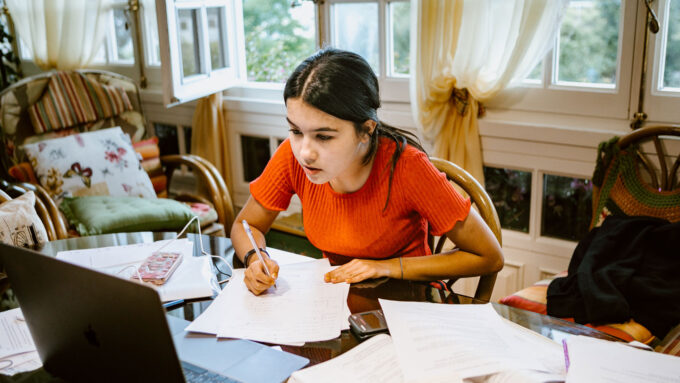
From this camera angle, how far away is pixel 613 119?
219cm

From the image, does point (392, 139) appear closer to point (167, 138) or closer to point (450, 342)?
point (450, 342)

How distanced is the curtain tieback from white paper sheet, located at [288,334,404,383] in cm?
153

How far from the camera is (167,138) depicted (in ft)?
11.9

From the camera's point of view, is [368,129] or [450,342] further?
[368,129]

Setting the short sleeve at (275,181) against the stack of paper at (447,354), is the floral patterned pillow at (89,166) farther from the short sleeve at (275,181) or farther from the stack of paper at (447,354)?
the stack of paper at (447,354)

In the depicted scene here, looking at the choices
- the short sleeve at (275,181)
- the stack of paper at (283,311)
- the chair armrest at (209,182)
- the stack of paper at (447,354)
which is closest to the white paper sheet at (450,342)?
the stack of paper at (447,354)

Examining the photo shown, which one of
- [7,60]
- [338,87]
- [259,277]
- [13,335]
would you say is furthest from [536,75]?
[7,60]

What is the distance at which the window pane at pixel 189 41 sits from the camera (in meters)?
2.68

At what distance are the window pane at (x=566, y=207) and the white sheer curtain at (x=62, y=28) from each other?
2.61 meters

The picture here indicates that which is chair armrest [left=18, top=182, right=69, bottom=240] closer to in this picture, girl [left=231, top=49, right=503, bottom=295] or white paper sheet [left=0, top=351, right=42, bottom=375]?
girl [left=231, top=49, right=503, bottom=295]

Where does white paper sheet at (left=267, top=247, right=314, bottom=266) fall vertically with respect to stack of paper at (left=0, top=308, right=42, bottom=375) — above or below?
above

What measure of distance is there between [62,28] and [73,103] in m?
0.88

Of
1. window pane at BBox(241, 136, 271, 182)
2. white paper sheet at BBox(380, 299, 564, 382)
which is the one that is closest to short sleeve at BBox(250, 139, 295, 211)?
white paper sheet at BBox(380, 299, 564, 382)

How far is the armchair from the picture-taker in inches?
103
